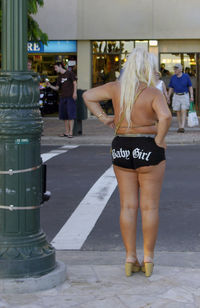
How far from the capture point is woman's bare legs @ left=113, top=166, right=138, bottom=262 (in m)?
5.63

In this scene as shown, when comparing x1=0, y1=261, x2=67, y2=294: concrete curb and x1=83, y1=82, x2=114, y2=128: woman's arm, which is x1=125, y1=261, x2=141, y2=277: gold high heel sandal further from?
x1=83, y1=82, x2=114, y2=128: woman's arm

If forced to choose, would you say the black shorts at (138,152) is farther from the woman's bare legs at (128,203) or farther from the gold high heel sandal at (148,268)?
the gold high heel sandal at (148,268)

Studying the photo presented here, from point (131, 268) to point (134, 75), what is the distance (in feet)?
5.14

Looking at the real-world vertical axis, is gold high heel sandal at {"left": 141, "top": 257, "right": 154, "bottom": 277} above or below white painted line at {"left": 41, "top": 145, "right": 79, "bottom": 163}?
below

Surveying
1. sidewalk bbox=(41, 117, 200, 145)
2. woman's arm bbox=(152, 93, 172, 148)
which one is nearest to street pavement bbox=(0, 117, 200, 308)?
woman's arm bbox=(152, 93, 172, 148)

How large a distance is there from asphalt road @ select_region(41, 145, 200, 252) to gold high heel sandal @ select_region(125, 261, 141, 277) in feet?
3.69

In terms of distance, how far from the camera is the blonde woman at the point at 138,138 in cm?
546

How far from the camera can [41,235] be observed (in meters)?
5.40

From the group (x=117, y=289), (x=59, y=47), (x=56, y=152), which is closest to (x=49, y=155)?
(x=56, y=152)

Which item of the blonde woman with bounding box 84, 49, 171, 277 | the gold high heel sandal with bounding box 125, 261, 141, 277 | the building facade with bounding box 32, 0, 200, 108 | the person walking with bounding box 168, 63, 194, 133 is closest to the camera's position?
the blonde woman with bounding box 84, 49, 171, 277

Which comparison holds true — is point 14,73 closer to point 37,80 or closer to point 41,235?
point 37,80

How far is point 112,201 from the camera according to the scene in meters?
9.11

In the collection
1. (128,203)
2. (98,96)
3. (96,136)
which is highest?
(98,96)

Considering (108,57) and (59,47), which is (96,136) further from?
(59,47)
